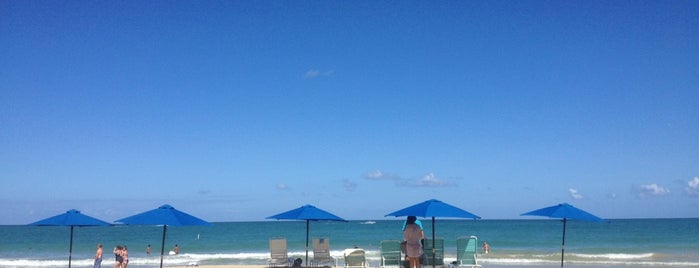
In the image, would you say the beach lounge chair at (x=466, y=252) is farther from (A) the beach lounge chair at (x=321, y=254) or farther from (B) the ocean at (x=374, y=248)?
(B) the ocean at (x=374, y=248)

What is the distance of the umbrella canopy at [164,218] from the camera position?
11586 mm

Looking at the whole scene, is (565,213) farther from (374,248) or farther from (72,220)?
(374,248)

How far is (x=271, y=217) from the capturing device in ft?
44.7

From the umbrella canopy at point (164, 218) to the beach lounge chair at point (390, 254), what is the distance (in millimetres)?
4187

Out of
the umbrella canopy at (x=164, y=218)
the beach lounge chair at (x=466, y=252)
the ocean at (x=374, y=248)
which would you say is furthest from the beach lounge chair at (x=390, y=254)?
the ocean at (x=374, y=248)

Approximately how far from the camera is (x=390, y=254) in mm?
14680

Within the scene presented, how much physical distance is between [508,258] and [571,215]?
16975 millimetres

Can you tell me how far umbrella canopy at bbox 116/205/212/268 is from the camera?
38.0 ft

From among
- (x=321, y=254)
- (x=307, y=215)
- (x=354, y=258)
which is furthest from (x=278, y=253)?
(x=307, y=215)

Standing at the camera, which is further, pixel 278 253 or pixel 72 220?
pixel 278 253

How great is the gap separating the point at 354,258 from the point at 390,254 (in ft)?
5.09

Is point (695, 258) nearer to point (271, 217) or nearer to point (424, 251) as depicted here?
point (424, 251)

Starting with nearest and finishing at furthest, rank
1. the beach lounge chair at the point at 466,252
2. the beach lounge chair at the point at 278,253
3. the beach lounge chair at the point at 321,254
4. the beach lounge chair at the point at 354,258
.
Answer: the beach lounge chair at the point at 466,252 → the beach lounge chair at the point at 278,253 → the beach lounge chair at the point at 354,258 → the beach lounge chair at the point at 321,254

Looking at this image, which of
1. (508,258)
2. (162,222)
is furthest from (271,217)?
(508,258)
